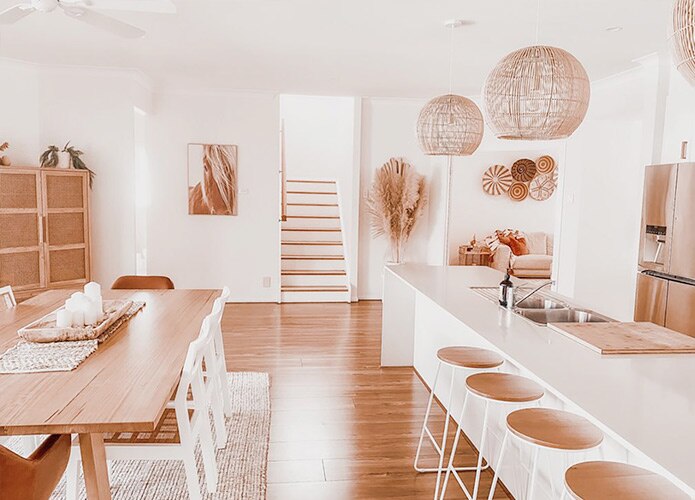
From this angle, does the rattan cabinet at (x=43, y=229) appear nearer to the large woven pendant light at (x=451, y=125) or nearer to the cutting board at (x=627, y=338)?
the large woven pendant light at (x=451, y=125)

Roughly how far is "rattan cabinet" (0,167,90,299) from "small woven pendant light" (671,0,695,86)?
17.0 ft

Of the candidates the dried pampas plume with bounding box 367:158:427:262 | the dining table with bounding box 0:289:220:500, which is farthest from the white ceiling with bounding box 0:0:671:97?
the dining table with bounding box 0:289:220:500

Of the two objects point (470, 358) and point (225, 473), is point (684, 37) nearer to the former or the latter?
point (470, 358)

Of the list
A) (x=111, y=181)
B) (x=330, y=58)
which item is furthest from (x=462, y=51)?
(x=111, y=181)

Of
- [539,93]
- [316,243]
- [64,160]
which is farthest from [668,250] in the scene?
[64,160]

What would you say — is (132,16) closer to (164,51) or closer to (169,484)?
(164,51)

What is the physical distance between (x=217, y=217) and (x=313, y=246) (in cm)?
157

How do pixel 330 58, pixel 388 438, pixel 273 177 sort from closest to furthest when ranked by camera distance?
pixel 388 438 < pixel 330 58 < pixel 273 177

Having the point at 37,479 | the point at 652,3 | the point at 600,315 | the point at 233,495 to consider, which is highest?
the point at 652,3

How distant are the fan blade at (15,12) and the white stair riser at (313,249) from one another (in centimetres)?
519

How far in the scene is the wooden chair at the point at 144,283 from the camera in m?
3.79

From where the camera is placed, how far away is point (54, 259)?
528 cm

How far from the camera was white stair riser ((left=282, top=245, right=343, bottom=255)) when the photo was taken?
7.79 m

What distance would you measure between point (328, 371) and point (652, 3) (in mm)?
3246
